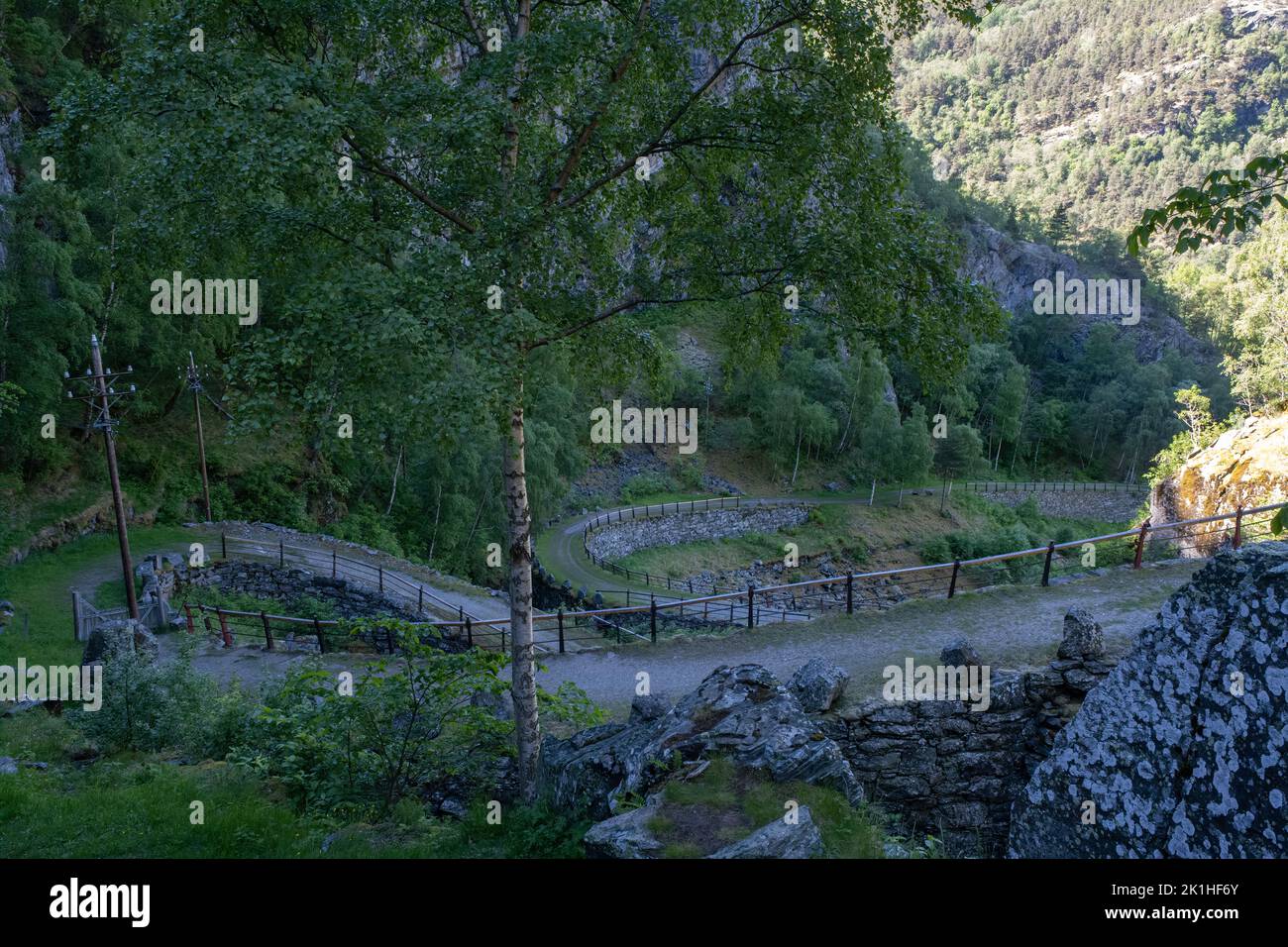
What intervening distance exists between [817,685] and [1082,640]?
10.4ft

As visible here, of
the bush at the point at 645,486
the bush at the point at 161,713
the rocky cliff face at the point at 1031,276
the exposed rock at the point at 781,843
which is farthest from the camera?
the rocky cliff face at the point at 1031,276

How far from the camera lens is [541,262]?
7074 mm

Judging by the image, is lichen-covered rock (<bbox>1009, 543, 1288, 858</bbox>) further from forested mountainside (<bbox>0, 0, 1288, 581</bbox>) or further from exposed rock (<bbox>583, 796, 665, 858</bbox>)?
forested mountainside (<bbox>0, 0, 1288, 581</bbox>)

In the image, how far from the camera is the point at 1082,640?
893 centimetres

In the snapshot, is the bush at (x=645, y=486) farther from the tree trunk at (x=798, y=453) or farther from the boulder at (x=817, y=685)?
the boulder at (x=817, y=685)

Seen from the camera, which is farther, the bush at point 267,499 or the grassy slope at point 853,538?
the grassy slope at point 853,538

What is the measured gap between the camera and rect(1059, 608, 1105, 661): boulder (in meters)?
8.88

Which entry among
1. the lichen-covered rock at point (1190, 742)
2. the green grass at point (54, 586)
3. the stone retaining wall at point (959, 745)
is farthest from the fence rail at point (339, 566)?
the lichen-covered rock at point (1190, 742)

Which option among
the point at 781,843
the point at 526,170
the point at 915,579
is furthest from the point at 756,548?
the point at 781,843

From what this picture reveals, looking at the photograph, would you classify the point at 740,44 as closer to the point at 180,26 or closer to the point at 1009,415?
the point at 180,26

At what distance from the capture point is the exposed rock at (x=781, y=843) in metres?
4.63

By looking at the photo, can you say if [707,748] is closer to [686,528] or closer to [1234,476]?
[1234,476]

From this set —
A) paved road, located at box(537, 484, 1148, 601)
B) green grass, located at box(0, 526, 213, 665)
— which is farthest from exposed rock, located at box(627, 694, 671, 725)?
paved road, located at box(537, 484, 1148, 601)

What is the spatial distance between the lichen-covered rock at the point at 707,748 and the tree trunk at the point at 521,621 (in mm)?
369
